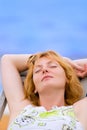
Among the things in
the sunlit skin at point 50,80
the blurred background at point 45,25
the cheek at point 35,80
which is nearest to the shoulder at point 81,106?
the sunlit skin at point 50,80

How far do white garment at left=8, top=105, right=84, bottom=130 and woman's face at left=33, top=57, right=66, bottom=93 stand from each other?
113 millimetres

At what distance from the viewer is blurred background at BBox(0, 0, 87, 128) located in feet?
7.76

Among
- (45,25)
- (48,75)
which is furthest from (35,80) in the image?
(45,25)

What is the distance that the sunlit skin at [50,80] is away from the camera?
160cm

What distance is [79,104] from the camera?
61.4 inches

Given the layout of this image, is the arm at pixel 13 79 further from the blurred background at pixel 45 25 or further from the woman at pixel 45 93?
the blurred background at pixel 45 25

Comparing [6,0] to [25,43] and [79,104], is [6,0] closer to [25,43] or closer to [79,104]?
[25,43]

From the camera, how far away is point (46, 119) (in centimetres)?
146

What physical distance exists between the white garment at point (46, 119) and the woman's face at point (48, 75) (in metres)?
0.11

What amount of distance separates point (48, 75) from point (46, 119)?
25 centimetres

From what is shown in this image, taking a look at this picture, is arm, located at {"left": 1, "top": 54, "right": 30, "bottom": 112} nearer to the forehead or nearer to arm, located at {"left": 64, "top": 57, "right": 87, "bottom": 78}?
the forehead

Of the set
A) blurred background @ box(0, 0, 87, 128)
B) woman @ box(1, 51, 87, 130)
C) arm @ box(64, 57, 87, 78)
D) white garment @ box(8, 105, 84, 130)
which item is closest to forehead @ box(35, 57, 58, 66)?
woman @ box(1, 51, 87, 130)

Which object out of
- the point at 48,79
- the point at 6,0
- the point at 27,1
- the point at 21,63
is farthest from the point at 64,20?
the point at 48,79

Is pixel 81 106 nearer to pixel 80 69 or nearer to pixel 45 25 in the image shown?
pixel 80 69
